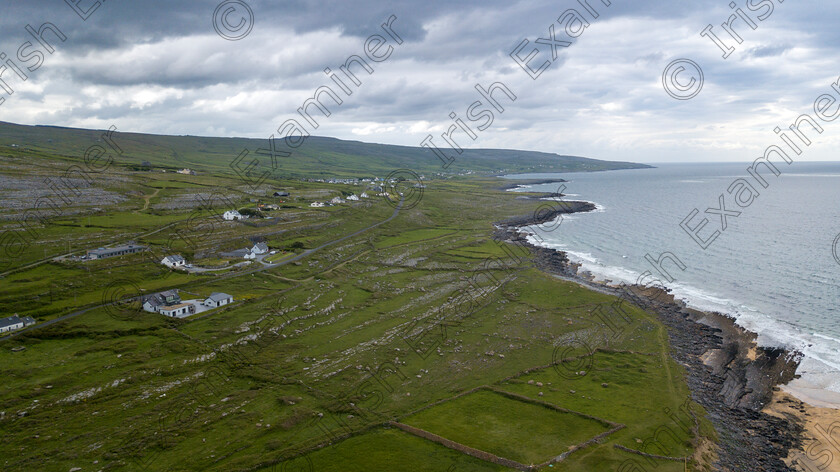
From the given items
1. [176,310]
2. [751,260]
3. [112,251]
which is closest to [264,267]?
[176,310]

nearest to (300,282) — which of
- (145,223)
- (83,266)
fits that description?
(83,266)

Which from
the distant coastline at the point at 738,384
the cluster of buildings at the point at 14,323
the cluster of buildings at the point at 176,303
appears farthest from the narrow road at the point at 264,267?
the distant coastline at the point at 738,384

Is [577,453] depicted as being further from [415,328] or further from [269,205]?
[269,205]

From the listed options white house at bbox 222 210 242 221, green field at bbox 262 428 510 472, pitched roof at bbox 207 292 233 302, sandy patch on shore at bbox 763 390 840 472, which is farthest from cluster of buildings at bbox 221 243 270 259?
sandy patch on shore at bbox 763 390 840 472

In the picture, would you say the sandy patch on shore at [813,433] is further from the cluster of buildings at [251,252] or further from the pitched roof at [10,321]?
the cluster of buildings at [251,252]

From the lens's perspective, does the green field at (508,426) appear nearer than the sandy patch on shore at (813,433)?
→ Yes

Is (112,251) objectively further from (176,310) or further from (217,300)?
(217,300)

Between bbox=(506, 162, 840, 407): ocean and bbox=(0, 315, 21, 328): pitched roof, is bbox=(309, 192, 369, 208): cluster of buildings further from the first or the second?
bbox=(0, 315, 21, 328): pitched roof
